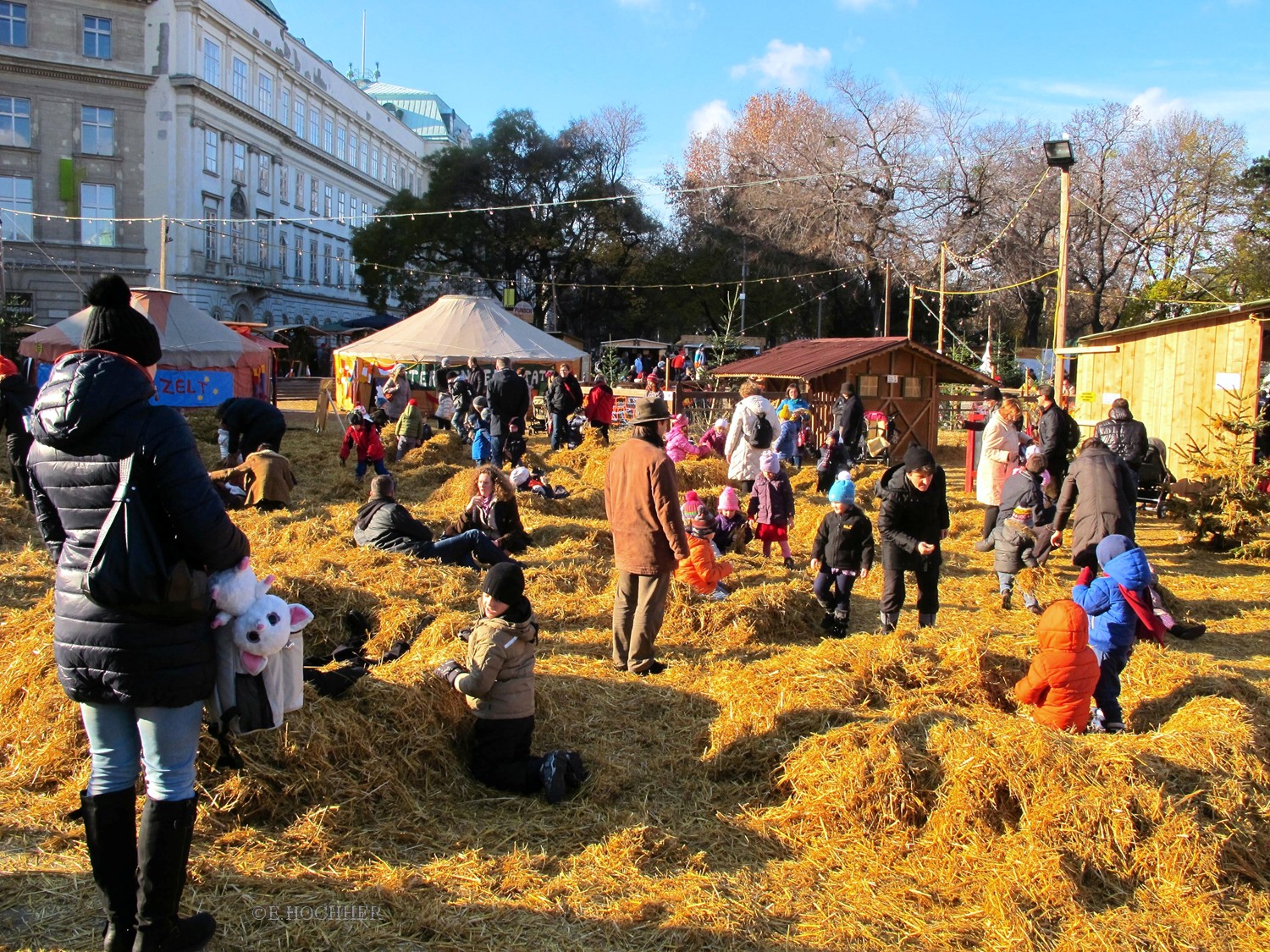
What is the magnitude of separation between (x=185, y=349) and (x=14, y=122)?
3406 cm

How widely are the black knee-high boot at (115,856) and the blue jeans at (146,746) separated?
1.7 inches

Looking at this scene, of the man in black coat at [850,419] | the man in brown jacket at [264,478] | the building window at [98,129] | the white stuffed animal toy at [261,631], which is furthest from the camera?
the building window at [98,129]

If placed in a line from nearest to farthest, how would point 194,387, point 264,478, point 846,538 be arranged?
point 846,538 → point 264,478 → point 194,387

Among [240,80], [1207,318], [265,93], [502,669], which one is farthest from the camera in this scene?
[265,93]

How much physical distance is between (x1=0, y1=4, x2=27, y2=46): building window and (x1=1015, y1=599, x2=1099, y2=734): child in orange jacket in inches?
2128

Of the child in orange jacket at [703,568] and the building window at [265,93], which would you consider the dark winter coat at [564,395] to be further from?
the building window at [265,93]

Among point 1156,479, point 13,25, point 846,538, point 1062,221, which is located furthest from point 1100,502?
point 13,25

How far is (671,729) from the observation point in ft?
16.6

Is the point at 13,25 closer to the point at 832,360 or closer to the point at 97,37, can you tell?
the point at 97,37

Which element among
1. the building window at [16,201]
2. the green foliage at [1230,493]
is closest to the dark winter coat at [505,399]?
the green foliage at [1230,493]

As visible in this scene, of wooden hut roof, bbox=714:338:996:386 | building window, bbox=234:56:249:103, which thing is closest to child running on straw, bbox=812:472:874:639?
wooden hut roof, bbox=714:338:996:386

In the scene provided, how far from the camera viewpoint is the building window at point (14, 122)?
1756 inches

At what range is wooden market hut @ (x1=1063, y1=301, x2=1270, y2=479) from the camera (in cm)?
1180

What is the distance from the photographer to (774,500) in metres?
9.05
